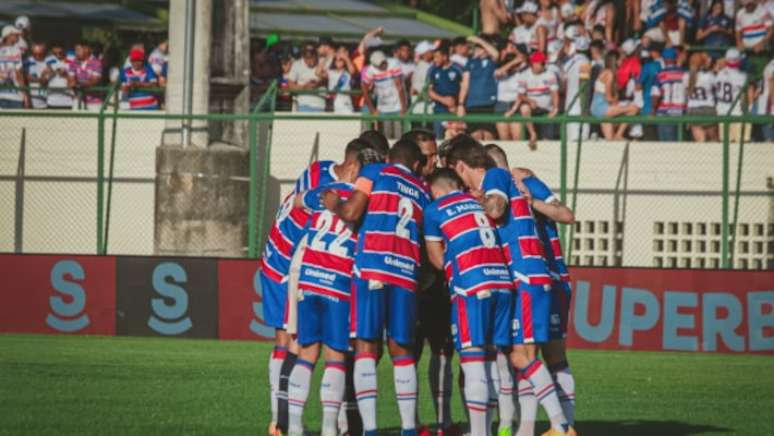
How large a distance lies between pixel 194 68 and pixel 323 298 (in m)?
13.7

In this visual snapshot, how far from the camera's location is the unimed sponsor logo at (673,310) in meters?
19.1

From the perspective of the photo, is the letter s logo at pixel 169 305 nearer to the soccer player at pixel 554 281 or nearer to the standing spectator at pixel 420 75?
the standing spectator at pixel 420 75

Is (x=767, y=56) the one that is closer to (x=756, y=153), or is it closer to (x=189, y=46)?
(x=756, y=153)

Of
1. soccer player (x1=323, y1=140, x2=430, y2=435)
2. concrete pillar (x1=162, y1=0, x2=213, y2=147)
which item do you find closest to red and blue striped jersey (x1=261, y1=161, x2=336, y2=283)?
soccer player (x1=323, y1=140, x2=430, y2=435)

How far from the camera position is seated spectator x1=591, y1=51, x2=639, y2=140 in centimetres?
2233

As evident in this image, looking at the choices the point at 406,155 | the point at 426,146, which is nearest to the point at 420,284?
the point at 406,155

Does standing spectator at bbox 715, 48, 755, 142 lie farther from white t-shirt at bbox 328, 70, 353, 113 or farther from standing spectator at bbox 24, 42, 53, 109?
standing spectator at bbox 24, 42, 53, 109

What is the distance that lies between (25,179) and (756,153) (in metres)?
11.4

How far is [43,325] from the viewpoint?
2052 centimetres

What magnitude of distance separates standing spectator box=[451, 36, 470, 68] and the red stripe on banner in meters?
13.2

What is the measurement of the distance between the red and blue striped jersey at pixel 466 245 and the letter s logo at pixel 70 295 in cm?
1146

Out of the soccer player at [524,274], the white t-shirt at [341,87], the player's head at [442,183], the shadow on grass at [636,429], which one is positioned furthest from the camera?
the white t-shirt at [341,87]

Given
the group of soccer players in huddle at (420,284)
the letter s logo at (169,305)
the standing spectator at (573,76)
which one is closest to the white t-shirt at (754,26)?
the standing spectator at (573,76)

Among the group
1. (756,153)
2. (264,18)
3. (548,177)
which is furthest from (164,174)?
(264,18)
